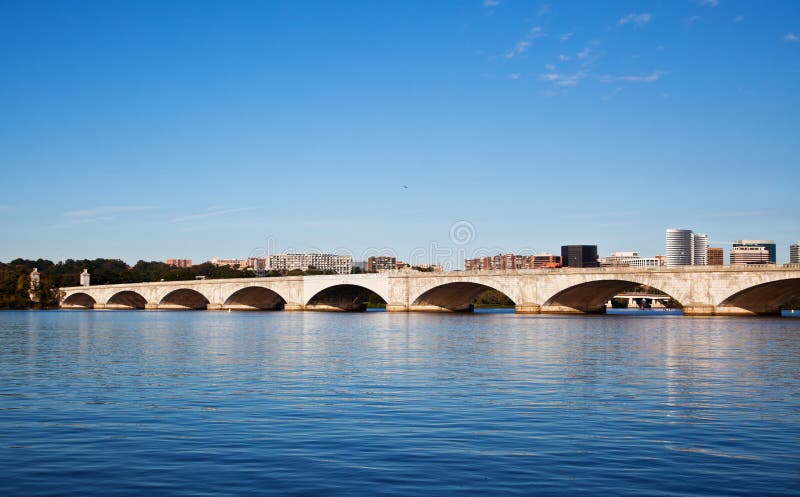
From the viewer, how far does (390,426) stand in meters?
15.8

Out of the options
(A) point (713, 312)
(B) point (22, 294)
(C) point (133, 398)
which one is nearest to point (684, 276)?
(A) point (713, 312)

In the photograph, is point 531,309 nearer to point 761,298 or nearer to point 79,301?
point 761,298

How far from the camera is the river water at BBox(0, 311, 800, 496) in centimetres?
1159

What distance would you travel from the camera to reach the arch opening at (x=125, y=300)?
144 metres

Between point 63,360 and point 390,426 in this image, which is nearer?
point 390,426

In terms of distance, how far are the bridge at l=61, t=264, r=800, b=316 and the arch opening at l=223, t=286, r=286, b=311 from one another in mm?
151

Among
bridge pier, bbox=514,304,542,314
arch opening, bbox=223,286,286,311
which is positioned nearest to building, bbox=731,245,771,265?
arch opening, bbox=223,286,286,311

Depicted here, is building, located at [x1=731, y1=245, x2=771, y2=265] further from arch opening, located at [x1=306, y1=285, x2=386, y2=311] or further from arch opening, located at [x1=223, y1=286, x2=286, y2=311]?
arch opening, located at [x1=223, y1=286, x2=286, y2=311]

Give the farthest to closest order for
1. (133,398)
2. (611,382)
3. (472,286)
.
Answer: (472,286)
(611,382)
(133,398)

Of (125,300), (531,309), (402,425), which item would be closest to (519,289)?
(531,309)

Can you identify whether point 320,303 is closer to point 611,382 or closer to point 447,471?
point 611,382

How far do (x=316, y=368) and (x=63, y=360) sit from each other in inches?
429

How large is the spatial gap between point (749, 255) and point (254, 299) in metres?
119

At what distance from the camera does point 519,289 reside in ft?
277
